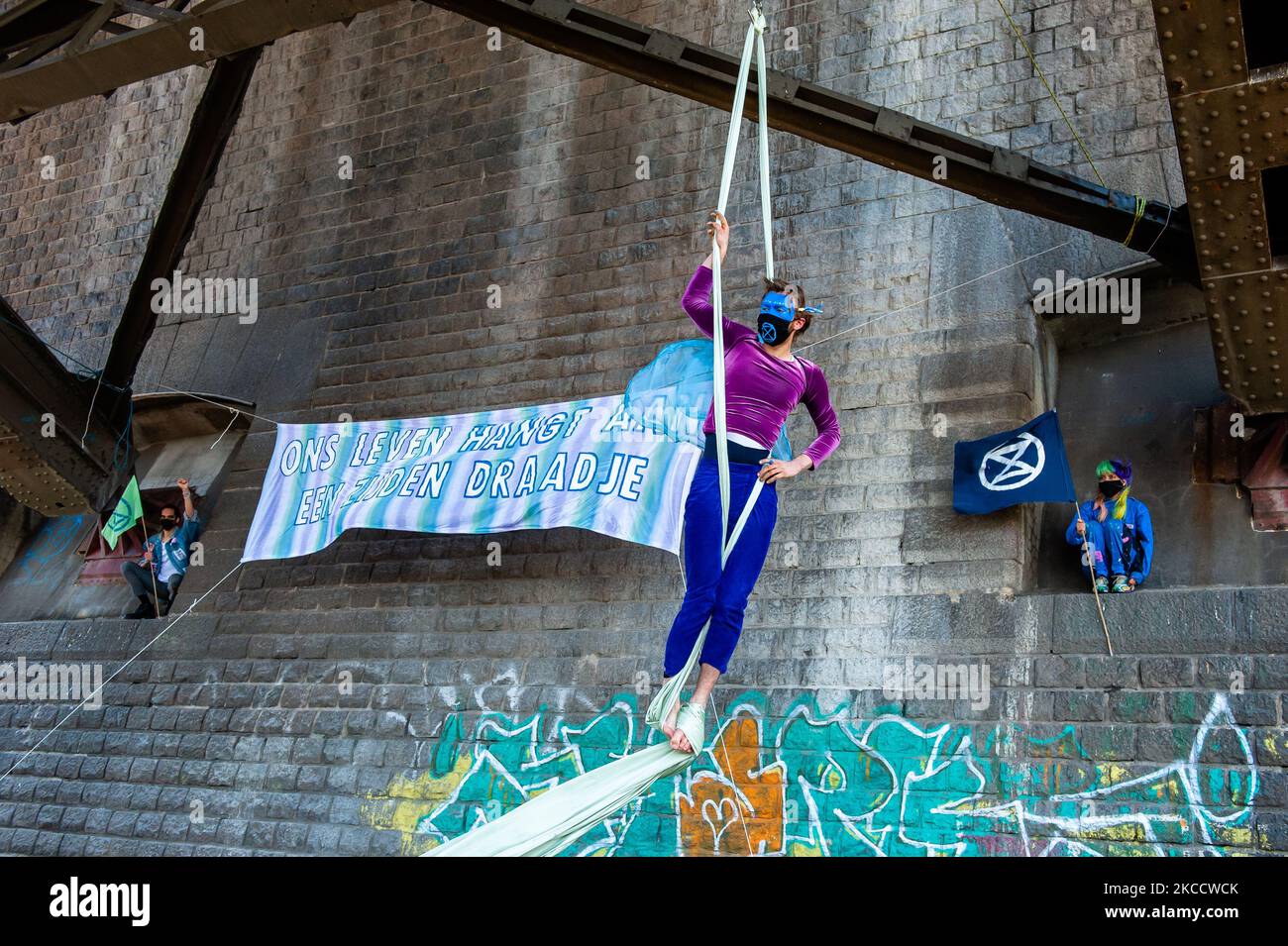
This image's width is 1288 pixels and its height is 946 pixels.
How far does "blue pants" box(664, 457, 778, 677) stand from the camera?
4.34 metres

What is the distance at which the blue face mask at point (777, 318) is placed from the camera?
4.56 meters

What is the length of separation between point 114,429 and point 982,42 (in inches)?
287

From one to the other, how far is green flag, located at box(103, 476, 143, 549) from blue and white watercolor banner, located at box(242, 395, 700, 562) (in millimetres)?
1365

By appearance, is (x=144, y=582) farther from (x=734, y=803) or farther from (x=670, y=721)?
(x=670, y=721)

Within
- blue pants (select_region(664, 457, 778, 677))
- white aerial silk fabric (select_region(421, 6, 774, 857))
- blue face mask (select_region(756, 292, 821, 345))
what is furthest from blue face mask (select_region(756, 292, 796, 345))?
blue pants (select_region(664, 457, 778, 677))

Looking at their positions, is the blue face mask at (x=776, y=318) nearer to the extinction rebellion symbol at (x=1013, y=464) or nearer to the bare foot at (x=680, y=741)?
the bare foot at (x=680, y=741)

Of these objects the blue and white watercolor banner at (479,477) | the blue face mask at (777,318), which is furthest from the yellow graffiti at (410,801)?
the blue face mask at (777,318)

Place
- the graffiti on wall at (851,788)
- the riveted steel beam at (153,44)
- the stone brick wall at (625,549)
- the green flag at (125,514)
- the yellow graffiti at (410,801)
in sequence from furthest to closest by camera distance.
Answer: the green flag at (125,514) → the yellow graffiti at (410,801) → the riveted steel beam at (153,44) → the stone brick wall at (625,549) → the graffiti on wall at (851,788)

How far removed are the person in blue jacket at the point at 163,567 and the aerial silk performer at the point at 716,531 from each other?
21.2ft

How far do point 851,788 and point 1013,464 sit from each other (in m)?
2.05

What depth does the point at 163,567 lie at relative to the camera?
1002 cm

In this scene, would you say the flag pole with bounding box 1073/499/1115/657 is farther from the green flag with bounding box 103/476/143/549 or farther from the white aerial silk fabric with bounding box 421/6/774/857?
the green flag with bounding box 103/476/143/549
